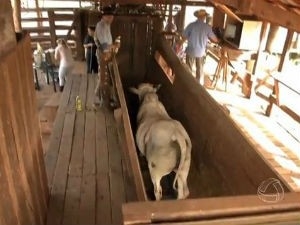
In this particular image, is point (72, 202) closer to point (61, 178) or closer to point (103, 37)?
point (61, 178)

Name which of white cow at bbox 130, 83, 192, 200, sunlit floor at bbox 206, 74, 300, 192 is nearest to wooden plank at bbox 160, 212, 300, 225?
white cow at bbox 130, 83, 192, 200

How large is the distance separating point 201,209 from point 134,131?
3033mm

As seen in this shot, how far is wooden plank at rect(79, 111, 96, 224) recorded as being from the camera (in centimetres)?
284

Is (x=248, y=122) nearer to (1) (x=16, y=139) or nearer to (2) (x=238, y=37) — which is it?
(2) (x=238, y=37)

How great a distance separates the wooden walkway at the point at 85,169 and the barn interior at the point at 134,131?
0.04ft

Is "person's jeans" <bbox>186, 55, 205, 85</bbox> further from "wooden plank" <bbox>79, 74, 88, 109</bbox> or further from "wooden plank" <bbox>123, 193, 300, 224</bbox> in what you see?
"wooden plank" <bbox>123, 193, 300, 224</bbox>

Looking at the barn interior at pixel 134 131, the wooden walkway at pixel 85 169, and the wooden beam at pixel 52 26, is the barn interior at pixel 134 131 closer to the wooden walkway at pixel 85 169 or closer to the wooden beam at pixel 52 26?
the wooden walkway at pixel 85 169

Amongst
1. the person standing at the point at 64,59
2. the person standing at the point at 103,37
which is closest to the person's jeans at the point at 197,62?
the person standing at the point at 103,37

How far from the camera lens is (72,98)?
18.0 feet

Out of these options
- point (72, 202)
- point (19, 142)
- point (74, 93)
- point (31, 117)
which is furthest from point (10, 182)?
point (74, 93)

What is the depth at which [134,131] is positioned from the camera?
4.29 metres

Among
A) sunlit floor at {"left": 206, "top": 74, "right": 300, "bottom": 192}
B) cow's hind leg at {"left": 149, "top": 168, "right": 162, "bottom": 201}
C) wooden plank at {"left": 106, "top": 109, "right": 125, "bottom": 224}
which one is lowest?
sunlit floor at {"left": 206, "top": 74, "right": 300, "bottom": 192}

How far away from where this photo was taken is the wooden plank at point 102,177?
112 inches

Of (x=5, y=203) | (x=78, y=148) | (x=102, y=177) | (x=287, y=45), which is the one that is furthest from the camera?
(x=287, y=45)
